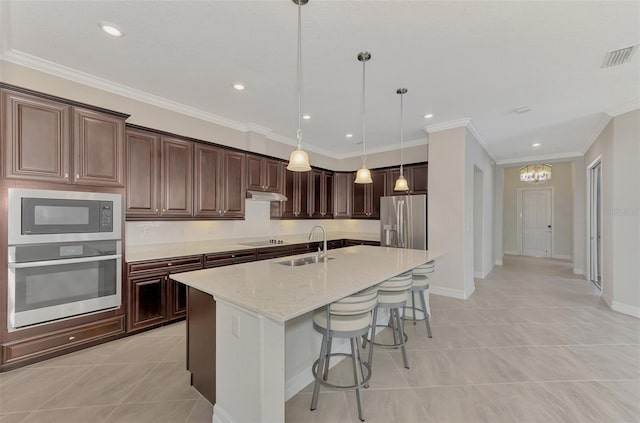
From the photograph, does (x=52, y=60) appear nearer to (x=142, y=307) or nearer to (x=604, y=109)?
(x=142, y=307)

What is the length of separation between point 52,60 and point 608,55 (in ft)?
17.3

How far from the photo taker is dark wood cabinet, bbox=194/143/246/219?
3635 millimetres

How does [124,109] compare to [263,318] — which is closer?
[263,318]

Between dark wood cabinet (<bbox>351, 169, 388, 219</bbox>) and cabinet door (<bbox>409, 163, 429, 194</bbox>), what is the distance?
617 millimetres

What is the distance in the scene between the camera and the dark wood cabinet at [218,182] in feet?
11.9

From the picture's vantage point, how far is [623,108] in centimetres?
352

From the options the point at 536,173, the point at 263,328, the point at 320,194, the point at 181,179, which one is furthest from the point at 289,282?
the point at 536,173

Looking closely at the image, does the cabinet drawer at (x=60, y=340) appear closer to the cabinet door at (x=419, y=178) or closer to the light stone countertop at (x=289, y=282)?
the light stone countertop at (x=289, y=282)

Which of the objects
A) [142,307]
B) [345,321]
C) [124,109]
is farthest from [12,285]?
[345,321]

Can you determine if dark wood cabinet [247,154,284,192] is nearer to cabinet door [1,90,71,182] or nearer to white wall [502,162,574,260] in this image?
cabinet door [1,90,71,182]

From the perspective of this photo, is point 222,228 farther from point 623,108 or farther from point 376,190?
point 623,108

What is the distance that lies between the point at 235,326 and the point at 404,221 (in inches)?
152

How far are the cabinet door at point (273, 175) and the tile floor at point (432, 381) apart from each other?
2.47 metres

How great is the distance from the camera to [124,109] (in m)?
3.16
